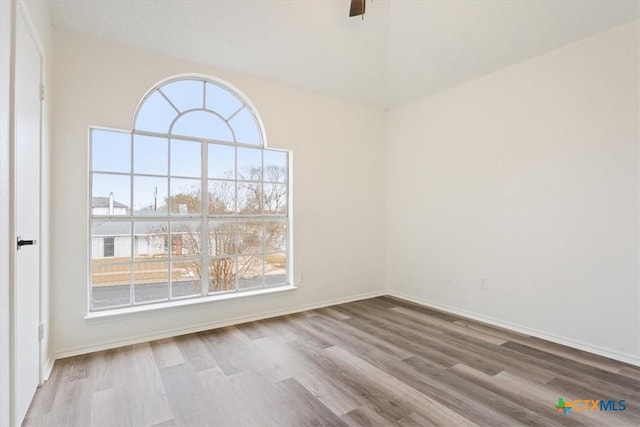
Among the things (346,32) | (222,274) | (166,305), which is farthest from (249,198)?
(346,32)

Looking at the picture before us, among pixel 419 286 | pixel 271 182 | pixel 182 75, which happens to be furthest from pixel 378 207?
pixel 182 75

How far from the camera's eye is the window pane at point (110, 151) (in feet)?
9.31

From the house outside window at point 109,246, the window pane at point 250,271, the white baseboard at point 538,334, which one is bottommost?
the white baseboard at point 538,334

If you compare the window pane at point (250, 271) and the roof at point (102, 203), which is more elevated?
the roof at point (102, 203)

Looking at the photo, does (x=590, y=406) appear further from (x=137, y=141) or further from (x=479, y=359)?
(x=137, y=141)

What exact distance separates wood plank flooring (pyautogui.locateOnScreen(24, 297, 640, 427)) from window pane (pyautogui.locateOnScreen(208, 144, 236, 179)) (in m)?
1.57

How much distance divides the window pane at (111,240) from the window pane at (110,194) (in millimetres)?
112

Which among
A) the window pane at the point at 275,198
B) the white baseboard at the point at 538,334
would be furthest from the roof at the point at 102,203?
the white baseboard at the point at 538,334

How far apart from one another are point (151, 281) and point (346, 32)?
9.83 feet

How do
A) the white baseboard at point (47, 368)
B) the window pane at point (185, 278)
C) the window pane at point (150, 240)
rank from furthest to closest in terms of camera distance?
the window pane at point (185, 278) → the window pane at point (150, 240) → the white baseboard at point (47, 368)

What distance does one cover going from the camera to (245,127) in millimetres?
3582

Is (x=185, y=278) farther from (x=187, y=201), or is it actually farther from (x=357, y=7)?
(x=357, y=7)

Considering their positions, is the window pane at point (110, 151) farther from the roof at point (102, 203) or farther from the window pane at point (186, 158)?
the window pane at point (186, 158)

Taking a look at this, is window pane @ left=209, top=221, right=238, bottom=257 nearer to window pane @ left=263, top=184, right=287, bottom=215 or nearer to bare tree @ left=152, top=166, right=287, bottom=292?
bare tree @ left=152, top=166, right=287, bottom=292
